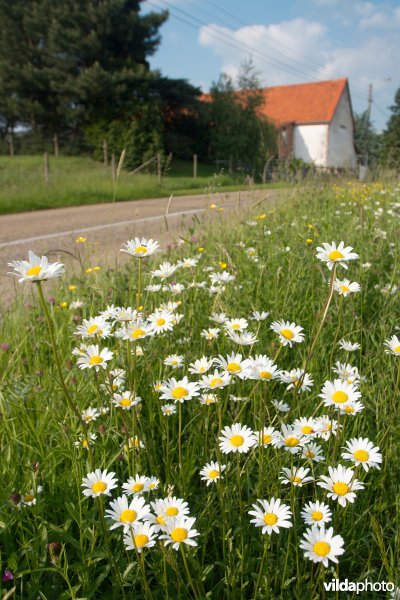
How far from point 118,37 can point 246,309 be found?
2945cm

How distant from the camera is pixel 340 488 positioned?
3.76 feet

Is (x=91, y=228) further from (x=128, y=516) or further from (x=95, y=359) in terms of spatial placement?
(x=128, y=516)

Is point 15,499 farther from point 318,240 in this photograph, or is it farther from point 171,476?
point 318,240

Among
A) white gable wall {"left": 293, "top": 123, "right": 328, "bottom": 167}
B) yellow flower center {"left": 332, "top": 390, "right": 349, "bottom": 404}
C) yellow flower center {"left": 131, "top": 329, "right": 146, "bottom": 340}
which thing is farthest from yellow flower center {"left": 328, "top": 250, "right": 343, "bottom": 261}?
white gable wall {"left": 293, "top": 123, "right": 328, "bottom": 167}

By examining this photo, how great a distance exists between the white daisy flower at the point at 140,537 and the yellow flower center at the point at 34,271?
579 mm

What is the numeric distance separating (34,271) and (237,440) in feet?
2.25

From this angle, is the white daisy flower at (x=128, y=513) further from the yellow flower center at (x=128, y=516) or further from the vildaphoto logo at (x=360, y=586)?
the vildaphoto logo at (x=360, y=586)

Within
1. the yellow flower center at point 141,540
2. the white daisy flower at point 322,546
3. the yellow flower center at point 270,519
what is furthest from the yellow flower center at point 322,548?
the yellow flower center at point 141,540

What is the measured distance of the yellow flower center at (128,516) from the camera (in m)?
1.05

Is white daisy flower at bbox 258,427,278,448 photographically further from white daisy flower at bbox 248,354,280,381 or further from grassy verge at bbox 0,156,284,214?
grassy verge at bbox 0,156,284,214

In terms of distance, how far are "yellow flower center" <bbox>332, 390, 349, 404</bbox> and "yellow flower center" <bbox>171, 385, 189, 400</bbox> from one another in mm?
428

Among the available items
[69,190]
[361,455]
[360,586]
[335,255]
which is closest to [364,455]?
[361,455]

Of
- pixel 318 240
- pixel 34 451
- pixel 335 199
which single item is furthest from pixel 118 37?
pixel 34 451

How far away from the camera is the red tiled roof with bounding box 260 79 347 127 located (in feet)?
122
